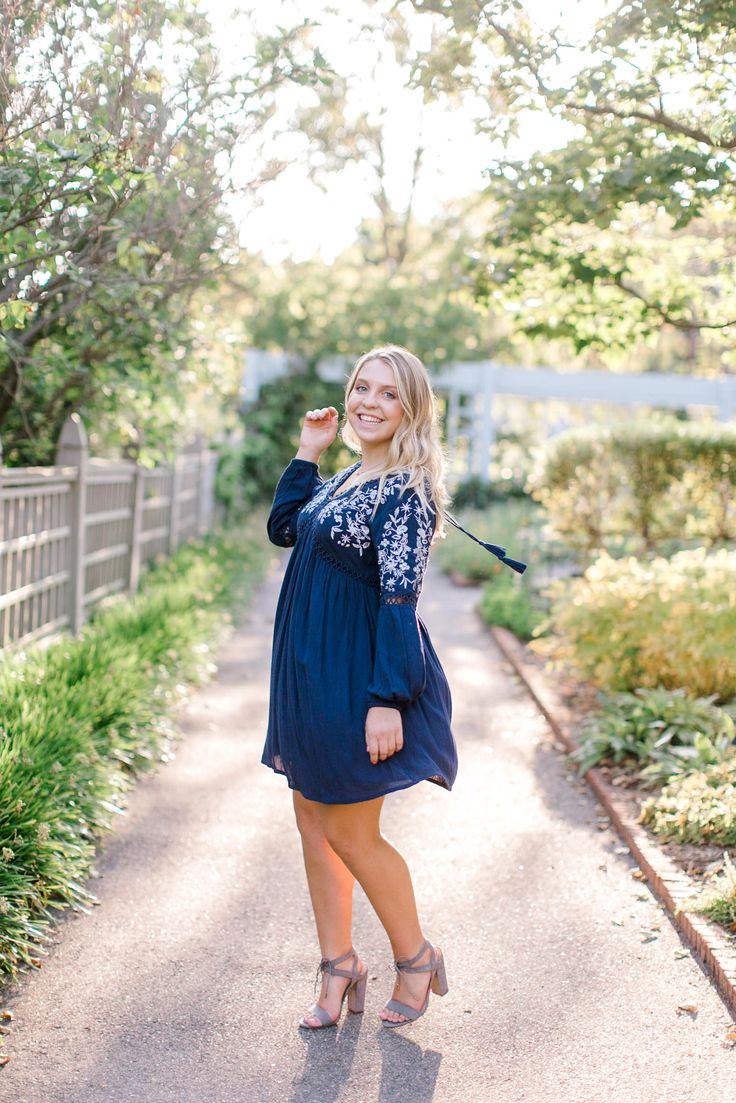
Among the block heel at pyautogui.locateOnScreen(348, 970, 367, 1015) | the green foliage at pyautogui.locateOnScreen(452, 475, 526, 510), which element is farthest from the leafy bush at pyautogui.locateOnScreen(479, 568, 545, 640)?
the green foliage at pyautogui.locateOnScreen(452, 475, 526, 510)

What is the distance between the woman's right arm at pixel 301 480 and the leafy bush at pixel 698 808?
2193 mm

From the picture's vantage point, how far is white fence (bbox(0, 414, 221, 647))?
6.29 meters

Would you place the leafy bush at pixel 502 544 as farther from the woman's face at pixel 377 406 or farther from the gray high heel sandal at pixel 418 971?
the woman's face at pixel 377 406

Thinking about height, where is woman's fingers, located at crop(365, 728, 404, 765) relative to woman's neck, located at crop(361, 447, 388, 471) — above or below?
below

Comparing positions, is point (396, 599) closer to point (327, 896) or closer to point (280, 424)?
point (327, 896)

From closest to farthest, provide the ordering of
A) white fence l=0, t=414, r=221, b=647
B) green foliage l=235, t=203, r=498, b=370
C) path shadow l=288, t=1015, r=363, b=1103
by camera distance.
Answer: path shadow l=288, t=1015, r=363, b=1103
white fence l=0, t=414, r=221, b=647
green foliage l=235, t=203, r=498, b=370

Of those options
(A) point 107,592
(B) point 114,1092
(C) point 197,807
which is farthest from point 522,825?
(A) point 107,592

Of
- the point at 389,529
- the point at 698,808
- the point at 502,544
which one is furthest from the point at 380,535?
the point at 502,544

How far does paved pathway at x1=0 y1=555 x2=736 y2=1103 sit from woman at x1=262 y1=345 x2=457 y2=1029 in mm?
240

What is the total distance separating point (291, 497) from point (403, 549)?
2.01 ft

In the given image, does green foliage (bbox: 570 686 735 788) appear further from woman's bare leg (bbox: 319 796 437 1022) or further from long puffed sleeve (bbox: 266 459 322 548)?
long puffed sleeve (bbox: 266 459 322 548)

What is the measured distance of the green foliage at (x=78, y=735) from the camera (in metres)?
3.69

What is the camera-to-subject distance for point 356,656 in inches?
115

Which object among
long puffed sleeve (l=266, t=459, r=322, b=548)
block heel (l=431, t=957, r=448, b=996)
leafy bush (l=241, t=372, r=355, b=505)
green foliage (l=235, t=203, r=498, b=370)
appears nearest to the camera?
block heel (l=431, t=957, r=448, b=996)
